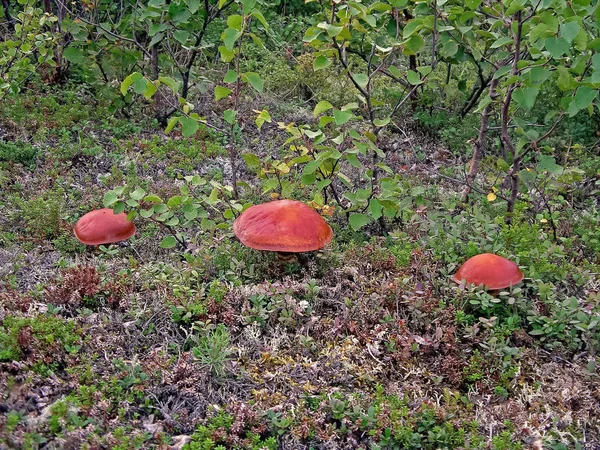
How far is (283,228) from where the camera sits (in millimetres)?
3846

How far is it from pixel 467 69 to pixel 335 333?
5.56 metres

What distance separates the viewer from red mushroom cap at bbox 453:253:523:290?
3780 mm

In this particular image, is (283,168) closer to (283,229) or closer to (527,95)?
(283,229)

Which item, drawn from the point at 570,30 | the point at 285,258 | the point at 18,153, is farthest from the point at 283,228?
the point at 18,153

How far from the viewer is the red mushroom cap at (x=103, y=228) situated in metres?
4.39

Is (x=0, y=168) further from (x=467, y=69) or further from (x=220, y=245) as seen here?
(x=467, y=69)

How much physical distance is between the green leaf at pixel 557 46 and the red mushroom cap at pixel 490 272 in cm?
129

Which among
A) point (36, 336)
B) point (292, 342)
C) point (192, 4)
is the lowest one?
point (292, 342)

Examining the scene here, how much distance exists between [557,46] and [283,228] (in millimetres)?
1991

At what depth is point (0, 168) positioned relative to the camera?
5668mm

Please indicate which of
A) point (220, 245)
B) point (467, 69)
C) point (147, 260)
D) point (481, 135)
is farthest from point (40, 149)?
point (467, 69)

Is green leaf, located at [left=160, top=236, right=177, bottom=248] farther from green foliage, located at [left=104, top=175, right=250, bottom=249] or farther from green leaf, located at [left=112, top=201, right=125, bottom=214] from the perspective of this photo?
green leaf, located at [left=112, top=201, right=125, bottom=214]

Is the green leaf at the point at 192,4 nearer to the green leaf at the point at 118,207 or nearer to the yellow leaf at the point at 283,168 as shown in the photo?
the yellow leaf at the point at 283,168

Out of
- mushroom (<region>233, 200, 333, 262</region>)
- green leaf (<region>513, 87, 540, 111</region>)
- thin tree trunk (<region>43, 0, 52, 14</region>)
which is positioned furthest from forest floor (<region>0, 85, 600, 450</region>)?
thin tree trunk (<region>43, 0, 52, 14</region>)
